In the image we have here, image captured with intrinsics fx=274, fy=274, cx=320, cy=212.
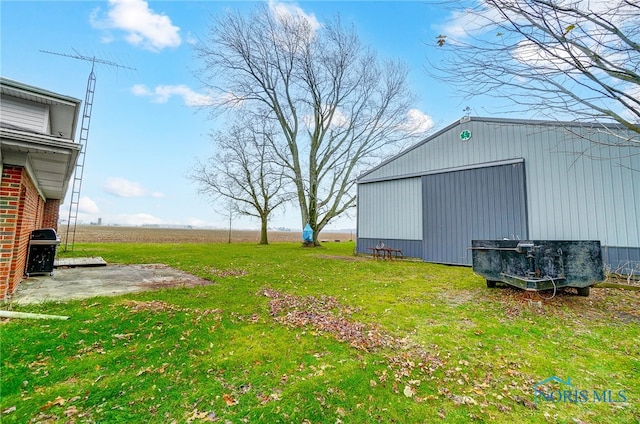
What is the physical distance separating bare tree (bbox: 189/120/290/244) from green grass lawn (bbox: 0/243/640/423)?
17.9 metres

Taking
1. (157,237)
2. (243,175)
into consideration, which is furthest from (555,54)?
(157,237)

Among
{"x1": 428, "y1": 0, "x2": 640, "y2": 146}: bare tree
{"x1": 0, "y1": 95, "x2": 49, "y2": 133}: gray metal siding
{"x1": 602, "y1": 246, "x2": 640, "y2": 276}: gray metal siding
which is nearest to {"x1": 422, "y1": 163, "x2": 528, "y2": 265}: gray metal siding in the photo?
{"x1": 602, "y1": 246, "x2": 640, "y2": 276}: gray metal siding

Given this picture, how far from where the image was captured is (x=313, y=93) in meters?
20.4

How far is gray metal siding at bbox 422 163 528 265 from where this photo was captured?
9617 mm

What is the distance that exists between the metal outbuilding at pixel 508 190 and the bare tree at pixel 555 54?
10.3 feet

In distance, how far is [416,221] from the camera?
12.3 metres

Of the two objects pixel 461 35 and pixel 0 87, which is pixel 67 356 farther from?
pixel 0 87

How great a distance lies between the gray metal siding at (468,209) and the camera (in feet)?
31.6

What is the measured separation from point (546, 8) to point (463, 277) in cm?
685

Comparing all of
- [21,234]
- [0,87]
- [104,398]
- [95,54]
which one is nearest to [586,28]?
[104,398]

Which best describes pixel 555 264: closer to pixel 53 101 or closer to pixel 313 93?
pixel 53 101

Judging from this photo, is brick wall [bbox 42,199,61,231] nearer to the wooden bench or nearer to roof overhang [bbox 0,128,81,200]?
roof overhang [bbox 0,128,81,200]

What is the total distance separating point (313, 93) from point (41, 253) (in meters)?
17.9

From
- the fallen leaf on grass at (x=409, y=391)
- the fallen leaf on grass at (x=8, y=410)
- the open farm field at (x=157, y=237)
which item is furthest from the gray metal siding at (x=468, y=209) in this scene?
the open farm field at (x=157, y=237)
